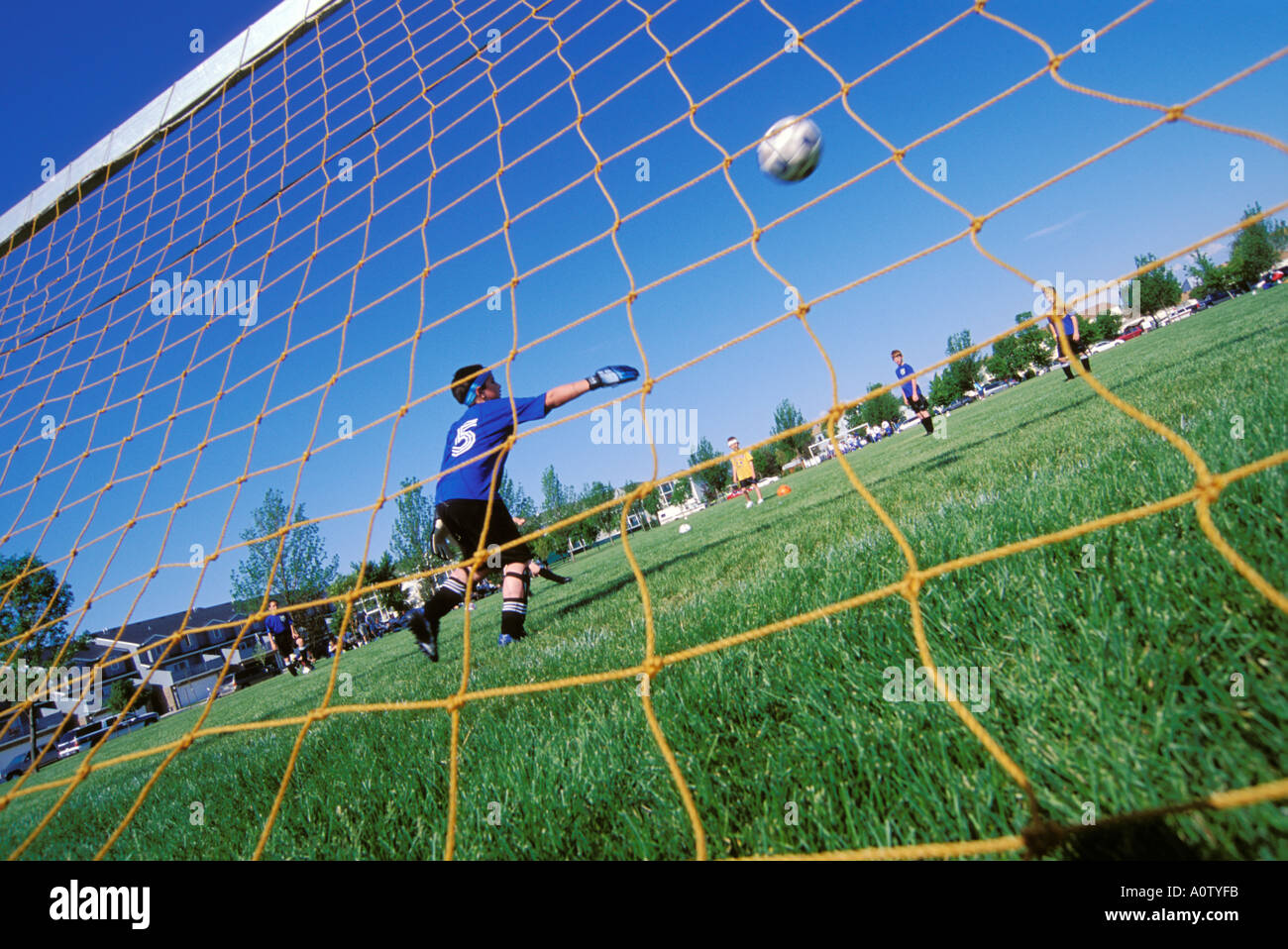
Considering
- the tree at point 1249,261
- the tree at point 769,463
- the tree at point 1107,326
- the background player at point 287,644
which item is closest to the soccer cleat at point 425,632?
the background player at point 287,644

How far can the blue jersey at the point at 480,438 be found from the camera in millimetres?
3832

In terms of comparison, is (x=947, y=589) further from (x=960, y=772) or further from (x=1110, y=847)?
(x=1110, y=847)

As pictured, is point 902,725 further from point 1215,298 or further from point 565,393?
point 1215,298

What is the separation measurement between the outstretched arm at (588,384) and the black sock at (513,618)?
1.29 m

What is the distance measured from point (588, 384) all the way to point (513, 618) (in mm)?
1606

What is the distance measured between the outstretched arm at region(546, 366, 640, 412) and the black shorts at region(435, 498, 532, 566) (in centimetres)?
76

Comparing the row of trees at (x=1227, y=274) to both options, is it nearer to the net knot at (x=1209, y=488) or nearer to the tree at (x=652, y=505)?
the tree at (x=652, y=505)

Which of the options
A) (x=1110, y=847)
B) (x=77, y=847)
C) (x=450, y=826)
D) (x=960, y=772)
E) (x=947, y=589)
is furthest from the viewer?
(x=77, y=847)

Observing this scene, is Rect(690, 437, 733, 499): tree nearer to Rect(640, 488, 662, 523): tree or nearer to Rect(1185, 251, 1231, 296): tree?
Rect(640, 488, 662, 523): tree

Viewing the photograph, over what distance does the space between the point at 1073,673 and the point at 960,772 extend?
0.25m

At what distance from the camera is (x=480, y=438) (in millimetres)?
3979

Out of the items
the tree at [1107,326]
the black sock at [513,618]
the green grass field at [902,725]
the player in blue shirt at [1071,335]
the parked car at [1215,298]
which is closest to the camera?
the green grass field at [902,725]

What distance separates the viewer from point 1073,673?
0.93 m
